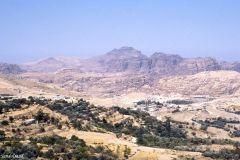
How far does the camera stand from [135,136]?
8062 cm

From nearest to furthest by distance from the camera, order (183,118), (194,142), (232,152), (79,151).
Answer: (79,151), (232,152), (194,142), (183,118)

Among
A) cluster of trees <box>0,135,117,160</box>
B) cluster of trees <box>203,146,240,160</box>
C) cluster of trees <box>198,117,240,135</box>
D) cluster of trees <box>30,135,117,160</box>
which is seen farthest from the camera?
cluster of trees <box>198,117,240,135</box>

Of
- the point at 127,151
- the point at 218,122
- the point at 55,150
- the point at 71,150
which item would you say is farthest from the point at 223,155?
the point at 218,122

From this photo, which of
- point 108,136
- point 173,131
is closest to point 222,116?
point 173,131

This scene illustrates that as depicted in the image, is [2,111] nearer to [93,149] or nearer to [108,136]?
[108,136]

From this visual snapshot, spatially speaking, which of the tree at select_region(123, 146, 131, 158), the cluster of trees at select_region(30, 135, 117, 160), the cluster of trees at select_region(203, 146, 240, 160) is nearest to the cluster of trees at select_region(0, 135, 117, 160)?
the cluster of trees at select_region(30, 135, 117, 160)

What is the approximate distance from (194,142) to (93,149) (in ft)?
90.6

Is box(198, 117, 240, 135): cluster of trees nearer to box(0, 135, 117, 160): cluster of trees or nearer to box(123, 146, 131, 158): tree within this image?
box(123, 146, 131, 158): tree

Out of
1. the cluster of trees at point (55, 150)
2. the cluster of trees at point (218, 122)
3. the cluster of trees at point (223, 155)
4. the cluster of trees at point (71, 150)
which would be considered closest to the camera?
the cluster of trees at point (55, 150)

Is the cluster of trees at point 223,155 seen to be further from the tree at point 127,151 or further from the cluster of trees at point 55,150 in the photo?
the cluster of trees at point 55,150

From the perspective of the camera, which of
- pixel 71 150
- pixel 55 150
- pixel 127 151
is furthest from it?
pixel 127 151

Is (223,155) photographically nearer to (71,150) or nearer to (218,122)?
(71,150)

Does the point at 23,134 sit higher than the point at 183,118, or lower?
higher

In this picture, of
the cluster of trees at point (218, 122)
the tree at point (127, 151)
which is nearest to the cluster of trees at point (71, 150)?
the tree at point (127, 151)
